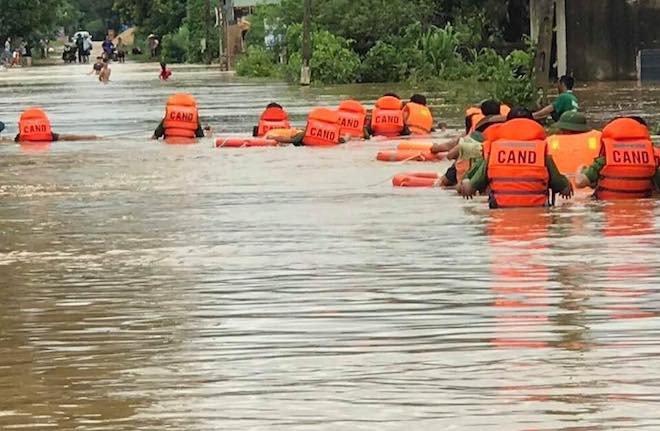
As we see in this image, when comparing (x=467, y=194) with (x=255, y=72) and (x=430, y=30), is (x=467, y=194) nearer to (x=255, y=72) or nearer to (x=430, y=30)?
(x=430, y=30)

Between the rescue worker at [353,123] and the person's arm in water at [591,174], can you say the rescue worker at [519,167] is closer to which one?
the person's arm in water at [591,174]

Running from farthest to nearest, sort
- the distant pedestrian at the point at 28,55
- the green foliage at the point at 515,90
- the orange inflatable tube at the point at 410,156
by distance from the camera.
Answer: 1. the distant pedestrian at the point at 28,55
2. the green foliage at the point at 515,90
3. the orange inflatable tube at the point at 410,156

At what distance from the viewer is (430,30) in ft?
192

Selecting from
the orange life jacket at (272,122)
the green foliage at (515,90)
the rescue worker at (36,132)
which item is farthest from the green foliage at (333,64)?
the orange life jacket at (272,122)

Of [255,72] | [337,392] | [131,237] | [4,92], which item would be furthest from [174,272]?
[255,72]

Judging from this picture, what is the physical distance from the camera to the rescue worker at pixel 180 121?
30531 millimetres

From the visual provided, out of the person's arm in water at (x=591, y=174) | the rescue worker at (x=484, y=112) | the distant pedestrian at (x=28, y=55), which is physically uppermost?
the rescue worker at (x=484, y=112)

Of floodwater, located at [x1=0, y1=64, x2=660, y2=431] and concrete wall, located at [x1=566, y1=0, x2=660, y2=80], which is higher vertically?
concrete wall, located at [x1=566, y1=0, x2=660, y2=80]

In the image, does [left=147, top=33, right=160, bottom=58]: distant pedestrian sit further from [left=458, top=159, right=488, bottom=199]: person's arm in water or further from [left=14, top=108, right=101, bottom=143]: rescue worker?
[left=458, top=159, right=488, bottom=199]: person's arm in water

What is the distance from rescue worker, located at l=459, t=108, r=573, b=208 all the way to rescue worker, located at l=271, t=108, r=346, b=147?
34.6 feet

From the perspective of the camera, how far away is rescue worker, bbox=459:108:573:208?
53.9 feet

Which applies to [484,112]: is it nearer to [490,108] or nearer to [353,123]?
[490,108]

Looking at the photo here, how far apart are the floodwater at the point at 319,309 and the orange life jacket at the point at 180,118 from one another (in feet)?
27.5

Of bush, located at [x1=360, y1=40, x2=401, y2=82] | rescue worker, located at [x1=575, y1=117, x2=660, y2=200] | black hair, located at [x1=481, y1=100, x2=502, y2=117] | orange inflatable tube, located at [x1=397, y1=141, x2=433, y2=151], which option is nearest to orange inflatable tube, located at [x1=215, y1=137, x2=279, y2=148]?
orange inflatable tube, located at [x1=397, y1=141, x2=433, y2=151]
